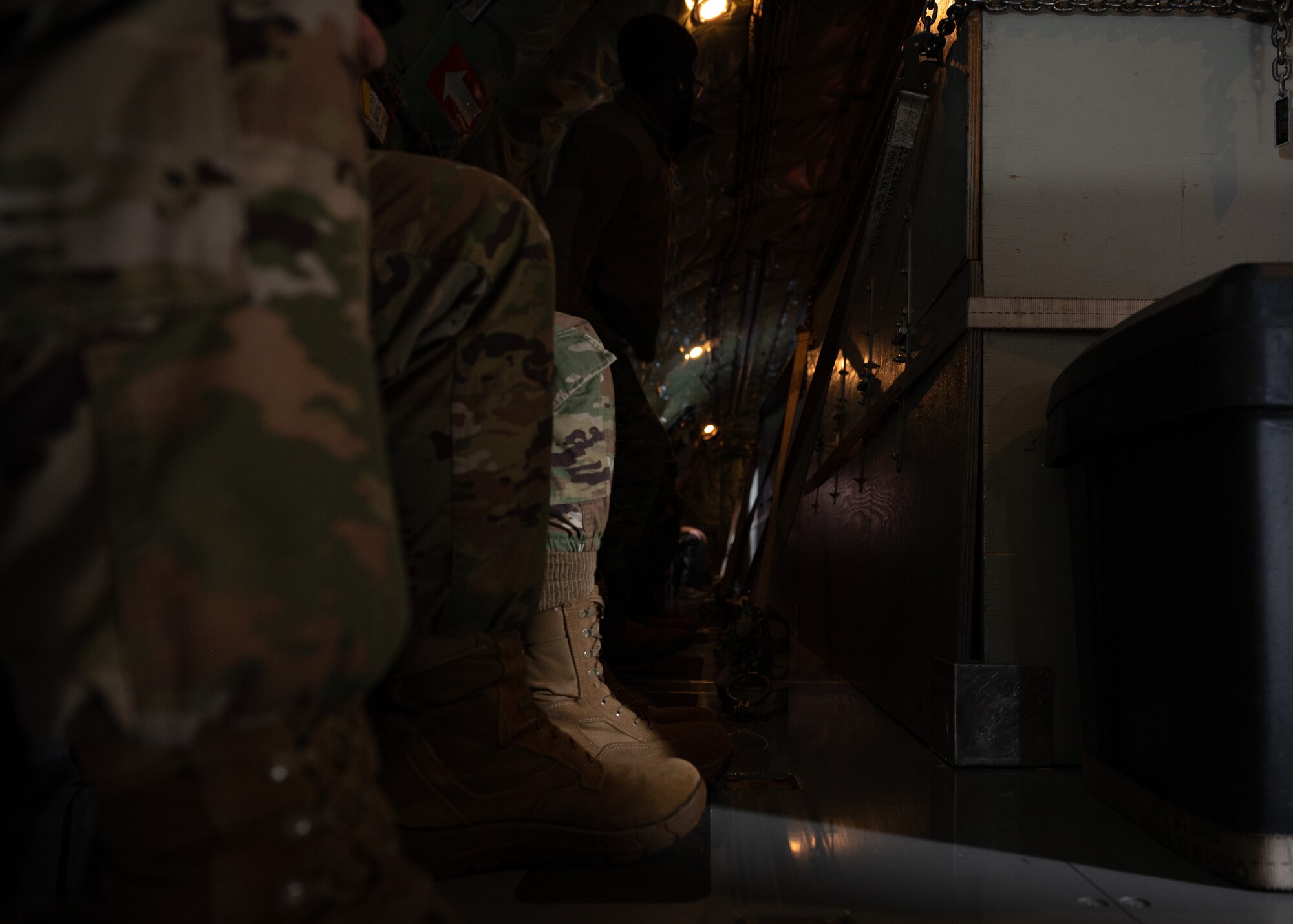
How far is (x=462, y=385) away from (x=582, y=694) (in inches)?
23.8

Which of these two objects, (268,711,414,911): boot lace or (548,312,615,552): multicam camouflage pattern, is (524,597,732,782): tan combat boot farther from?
(268,711,414,911): boot lace

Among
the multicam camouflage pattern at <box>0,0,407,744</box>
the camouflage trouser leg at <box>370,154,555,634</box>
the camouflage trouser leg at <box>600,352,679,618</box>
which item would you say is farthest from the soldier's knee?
the camouflage trouser leg at <box>600,352,679,618</box>

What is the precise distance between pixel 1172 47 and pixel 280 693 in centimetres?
199

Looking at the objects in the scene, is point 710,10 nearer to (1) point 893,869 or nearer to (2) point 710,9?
(2) point 710,9

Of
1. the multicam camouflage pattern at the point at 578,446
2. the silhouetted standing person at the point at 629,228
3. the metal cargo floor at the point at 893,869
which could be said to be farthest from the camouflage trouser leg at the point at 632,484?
the metal cargo floor at the point at 893,869

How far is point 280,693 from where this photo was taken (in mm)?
374

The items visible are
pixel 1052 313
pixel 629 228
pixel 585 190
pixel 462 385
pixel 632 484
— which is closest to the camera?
pixel 462 385

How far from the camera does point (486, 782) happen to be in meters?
0.89

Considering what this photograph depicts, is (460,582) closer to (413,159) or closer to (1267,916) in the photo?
(413,159)

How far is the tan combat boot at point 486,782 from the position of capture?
86cm

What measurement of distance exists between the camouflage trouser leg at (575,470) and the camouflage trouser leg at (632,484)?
1042 mm

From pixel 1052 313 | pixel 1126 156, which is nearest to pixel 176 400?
pixel 1052 313

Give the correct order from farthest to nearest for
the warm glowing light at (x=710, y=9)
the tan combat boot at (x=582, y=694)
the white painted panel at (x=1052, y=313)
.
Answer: the warm glowing light at (x=710, y=9) < the white painted panel at (x=1052, y=313) < the tan combat boot at (x=582, y=694)

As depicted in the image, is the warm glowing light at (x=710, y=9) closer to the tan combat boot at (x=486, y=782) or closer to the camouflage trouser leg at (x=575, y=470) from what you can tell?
the camouflage trouser leg at (x=575, y=470)
